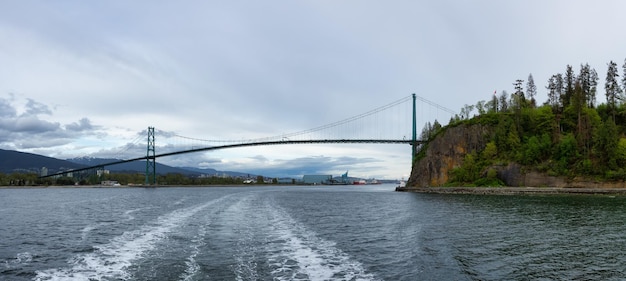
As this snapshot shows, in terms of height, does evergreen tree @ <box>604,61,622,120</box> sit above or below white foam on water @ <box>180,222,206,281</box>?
above

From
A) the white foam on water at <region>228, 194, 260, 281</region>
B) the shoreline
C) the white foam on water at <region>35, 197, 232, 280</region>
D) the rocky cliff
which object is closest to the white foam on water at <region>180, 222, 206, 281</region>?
the white foam on water at <region>228, 194, 260, 281</region>

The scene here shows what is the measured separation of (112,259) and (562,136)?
9584 centimetres

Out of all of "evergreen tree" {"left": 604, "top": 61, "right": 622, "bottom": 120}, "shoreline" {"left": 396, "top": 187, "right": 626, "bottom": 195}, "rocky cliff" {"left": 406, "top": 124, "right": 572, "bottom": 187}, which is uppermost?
"evergreen tree" {"left": 604, "top": 61, "right": 622, "bottom": 120}

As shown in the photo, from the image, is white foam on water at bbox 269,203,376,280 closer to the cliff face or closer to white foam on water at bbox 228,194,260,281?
white foam on water at bbox 228,194,260,281

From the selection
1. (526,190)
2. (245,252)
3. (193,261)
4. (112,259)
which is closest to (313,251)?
(245,252)

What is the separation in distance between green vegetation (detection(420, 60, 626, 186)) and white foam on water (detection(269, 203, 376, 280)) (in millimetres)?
75103

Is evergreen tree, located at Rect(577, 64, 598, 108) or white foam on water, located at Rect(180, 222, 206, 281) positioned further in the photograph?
evergreen tree, located at Rect(577, 64, 598, 108)

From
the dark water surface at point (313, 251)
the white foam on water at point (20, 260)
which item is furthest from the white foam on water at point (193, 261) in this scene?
the white foam on water at point (20, 260)

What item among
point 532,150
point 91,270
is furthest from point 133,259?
point 532,150

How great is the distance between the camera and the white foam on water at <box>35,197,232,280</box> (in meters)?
13.0

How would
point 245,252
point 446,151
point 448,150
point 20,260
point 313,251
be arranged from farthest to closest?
point 446,151
point 448,150
point 313,251
point 245,252
point 20,260

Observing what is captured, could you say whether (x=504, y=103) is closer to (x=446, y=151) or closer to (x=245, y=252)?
(x=446, y=151)

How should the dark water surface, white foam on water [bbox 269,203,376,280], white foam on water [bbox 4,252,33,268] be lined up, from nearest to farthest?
white foam on water [bbox 269,203,376,280], the dark water surface, white foam on water [bbox 4,252,33,268]

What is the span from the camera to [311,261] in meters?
15.3
